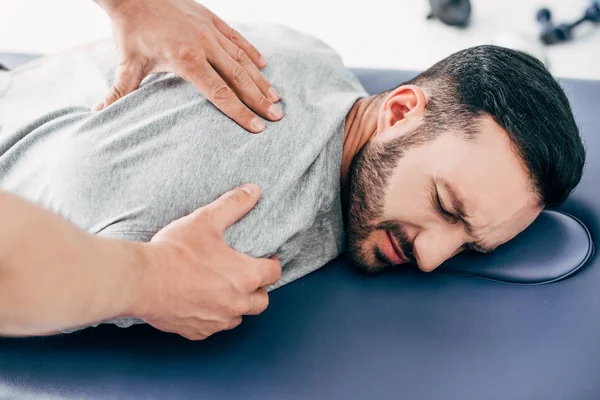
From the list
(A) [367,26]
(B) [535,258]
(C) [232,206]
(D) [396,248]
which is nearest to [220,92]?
(C) [232,206]

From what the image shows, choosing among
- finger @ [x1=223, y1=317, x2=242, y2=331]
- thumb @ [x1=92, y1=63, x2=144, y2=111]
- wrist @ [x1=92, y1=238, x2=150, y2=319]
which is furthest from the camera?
thumb @ [x1=92, y1=63, x2=144, y2=111]

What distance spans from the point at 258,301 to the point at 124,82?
488mm

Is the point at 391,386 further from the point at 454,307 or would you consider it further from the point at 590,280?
the point at 590,280

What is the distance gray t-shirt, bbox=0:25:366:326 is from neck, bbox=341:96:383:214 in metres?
0.04

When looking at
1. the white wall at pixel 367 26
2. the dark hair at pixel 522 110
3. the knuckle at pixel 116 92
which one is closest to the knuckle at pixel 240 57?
the knuckle at pixel 116 92

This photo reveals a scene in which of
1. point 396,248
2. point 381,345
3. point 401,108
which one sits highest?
point 401,108

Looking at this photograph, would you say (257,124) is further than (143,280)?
Yes

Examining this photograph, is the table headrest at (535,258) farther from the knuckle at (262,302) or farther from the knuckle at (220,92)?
the knuckle at (220,92)

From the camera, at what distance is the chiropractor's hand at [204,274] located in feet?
2.65

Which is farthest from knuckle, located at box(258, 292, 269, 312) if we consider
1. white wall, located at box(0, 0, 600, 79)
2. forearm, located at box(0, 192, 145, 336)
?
white wall, located at box(0, 0, 600, 79)

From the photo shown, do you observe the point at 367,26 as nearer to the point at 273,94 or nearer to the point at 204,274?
the point at 273,94

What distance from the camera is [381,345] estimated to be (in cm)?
95

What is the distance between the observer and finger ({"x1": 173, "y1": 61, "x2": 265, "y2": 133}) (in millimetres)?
952

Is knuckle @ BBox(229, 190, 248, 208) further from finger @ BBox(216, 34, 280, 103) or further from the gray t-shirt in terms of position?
finger @ BBox(216, 34, 280, 103)
